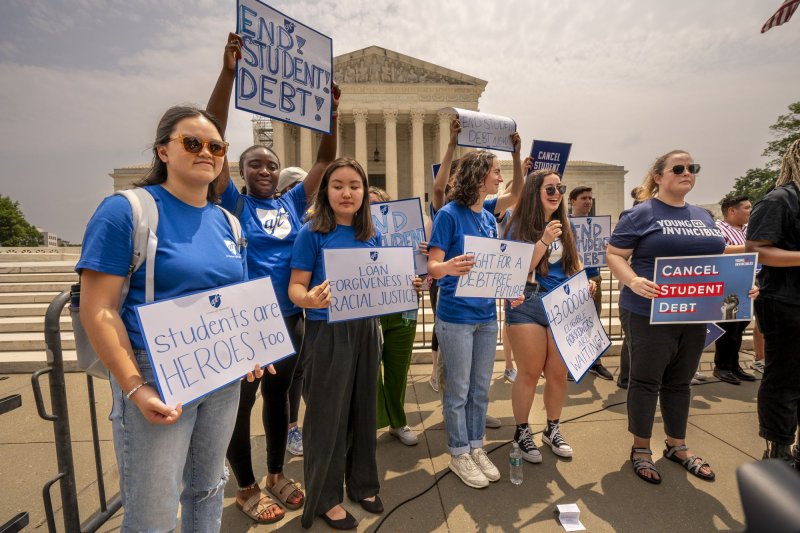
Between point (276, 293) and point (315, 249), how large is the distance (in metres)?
0.52

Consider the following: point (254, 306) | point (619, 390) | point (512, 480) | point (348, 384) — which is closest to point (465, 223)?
point (348, 384)

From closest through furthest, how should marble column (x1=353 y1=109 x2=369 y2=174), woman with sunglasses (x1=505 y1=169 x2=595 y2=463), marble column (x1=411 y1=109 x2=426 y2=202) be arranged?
woman with sunglasses (x1=505 y1=169 x2=595 y2=463)
marble column (x1=353 y1=109 x2=369 y2=174)
marble column (x1=411 y1=109 x2=426 y2=202)

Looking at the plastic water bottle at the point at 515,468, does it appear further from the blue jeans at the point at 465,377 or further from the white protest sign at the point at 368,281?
the white protest sign at the point at 368,281

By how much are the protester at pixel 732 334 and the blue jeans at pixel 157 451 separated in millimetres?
5947

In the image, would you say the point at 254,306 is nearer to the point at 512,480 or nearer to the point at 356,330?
the point at 356,330

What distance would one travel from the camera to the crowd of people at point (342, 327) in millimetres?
1651

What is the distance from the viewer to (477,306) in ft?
9.90

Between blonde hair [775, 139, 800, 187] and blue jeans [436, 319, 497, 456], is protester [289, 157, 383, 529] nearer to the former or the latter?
blue jeans [436, 319, 497, 456]

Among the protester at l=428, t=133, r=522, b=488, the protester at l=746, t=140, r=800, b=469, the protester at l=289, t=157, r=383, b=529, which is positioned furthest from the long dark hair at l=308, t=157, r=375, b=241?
the protester at l=746, t=140, r=800, b=469

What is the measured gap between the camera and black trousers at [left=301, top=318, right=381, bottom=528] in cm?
246

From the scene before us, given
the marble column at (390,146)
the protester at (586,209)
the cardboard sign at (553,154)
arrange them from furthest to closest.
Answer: the marble column at (390,146)
the protester at (586,209)
the cardboard sign at (553,154)

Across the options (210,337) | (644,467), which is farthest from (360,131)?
(210,337)

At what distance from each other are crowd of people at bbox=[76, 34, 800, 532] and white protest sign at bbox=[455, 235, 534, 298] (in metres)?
0.11

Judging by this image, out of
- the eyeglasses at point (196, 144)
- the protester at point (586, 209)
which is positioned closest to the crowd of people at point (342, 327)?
the eyeglasses at point (196, 144)
